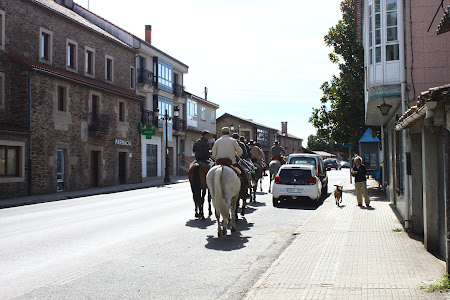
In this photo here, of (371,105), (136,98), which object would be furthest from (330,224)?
(136,98)

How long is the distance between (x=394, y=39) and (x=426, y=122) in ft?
21.7

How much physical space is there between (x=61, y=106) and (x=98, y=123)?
325 centimetres

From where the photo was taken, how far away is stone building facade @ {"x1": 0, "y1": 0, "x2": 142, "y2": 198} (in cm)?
2277

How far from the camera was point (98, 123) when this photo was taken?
95.6 ft

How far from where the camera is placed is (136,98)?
34.4 m

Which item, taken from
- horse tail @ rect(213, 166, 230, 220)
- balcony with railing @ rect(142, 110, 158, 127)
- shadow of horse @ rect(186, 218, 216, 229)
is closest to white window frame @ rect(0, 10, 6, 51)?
shadow of horse @ rect(186, 218, 216, 229)

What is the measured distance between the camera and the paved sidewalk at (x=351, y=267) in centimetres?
529

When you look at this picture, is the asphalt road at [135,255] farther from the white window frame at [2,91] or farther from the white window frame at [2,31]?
the white window frame at [2,31]

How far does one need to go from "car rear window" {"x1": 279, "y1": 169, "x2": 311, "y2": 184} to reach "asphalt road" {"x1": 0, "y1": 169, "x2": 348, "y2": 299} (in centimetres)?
268

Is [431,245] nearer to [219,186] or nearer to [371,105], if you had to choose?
[219,186]

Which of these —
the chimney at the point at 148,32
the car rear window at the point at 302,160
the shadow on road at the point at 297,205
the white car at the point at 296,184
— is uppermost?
the chimney at the point at 148,32

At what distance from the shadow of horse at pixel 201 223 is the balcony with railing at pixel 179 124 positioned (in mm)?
32985

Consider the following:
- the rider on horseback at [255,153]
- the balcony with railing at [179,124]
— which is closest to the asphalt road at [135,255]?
the rider on horseback at [255,153]

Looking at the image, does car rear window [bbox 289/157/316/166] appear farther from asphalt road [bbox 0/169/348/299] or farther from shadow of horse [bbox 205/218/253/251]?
shadow of horse [bbox 205/218/253/251]
